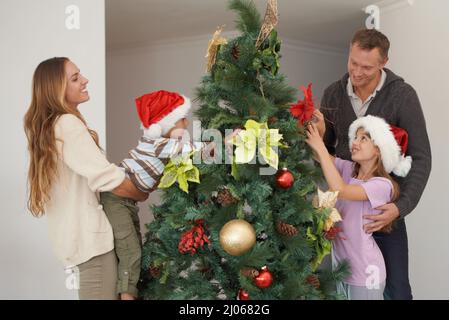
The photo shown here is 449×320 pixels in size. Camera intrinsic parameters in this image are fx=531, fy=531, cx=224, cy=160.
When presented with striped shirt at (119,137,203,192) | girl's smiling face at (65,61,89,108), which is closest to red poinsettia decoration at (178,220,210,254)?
striped shirt at (119,137,203,192)

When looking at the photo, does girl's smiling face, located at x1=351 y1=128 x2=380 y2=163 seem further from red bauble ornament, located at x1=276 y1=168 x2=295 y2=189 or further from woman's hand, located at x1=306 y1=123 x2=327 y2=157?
red bauble ornament, located at x1=276 y1=168 x2=295 y2=189

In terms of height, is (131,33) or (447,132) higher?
(131,33)

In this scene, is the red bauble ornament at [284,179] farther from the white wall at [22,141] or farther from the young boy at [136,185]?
the white wall at [22,141]

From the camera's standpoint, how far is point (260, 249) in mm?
1336

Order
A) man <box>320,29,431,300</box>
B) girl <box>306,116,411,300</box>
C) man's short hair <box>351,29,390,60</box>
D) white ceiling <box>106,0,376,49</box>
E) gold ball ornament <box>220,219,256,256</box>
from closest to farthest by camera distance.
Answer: gold ball ornament <box>220,219,256,256</box> → girl <box>306,116,411,300</box> → man <box>320,29,431,300</box> → man's short hair <box>351,29,390,60</box> → white ceiling <box>106,0,376,49</box>

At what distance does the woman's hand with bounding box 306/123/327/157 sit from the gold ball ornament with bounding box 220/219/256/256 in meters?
0.33

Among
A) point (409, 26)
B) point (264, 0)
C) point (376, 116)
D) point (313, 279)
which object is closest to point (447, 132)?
point (409, 26)

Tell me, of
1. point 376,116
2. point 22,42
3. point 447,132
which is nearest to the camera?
point 376,116

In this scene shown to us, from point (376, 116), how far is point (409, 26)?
2.29m

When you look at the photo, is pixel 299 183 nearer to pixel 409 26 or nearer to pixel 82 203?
pixel 82 203

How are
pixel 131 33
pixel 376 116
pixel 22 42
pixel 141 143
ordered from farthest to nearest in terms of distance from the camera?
1. pixel 131 33
2. pixel 22 42
3. pixel 376 116
4. pixel 141 143

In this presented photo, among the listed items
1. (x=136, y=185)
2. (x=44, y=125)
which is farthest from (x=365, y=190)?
(x=44, y=125)

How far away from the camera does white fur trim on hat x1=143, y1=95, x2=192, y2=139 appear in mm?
1552
